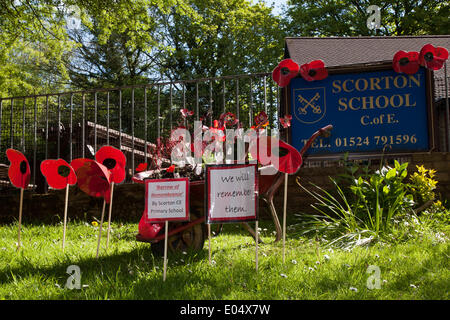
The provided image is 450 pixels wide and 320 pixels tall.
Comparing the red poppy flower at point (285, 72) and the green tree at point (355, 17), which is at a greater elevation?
the green tree at point (355, 17)

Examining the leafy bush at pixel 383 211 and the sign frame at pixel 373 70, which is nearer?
the leafy bush at pixel 383 211

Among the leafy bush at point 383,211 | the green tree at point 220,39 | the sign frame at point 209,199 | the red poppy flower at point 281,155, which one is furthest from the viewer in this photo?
the green tree at point 220,39

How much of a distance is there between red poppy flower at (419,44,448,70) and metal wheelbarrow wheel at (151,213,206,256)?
11.2 ft

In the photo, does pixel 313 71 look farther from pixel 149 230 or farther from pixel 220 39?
pixel 220 39

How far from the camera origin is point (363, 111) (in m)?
5.35

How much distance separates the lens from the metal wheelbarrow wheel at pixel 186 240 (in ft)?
11.3

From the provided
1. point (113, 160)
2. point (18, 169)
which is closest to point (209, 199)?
point (113, 160)

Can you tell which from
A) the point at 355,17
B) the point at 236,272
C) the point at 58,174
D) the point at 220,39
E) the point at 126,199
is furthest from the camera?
the point at 220,39

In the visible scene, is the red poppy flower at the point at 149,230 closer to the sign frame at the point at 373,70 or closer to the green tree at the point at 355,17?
the sign frame at the point at 373,70

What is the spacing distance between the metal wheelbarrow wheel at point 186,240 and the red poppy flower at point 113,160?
0.58m

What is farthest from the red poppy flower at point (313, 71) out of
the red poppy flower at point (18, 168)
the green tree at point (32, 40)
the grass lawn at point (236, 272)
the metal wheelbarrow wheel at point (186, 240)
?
the green tree at point (32, 40)

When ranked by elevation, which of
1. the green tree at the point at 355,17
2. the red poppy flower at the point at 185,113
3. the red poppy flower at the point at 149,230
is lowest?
the red poppy flower at the point at 149,230

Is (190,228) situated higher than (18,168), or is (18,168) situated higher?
(18,168)

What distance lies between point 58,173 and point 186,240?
1282mm
